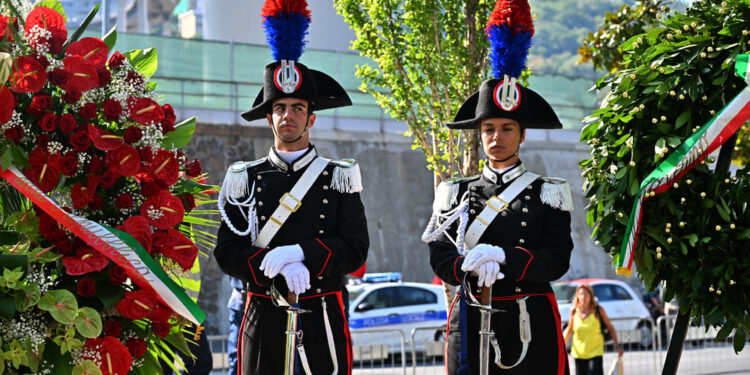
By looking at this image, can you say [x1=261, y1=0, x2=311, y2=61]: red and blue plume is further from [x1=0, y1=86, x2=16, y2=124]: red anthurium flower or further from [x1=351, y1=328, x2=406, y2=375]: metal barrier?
[x1=351, y1=328, x2=406, y2=375]: metal barrier

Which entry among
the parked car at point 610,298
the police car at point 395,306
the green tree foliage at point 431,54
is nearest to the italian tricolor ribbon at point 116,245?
the green tree foliage at point 431,54

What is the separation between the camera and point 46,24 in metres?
3.81

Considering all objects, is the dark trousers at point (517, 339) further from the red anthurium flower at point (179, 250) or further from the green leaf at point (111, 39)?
the green leaf at point (111, 39)

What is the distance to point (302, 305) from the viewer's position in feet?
15.1

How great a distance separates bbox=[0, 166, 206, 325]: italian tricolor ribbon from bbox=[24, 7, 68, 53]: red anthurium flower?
1.74ft

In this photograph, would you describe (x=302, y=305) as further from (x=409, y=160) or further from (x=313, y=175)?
(x=409, y=160)

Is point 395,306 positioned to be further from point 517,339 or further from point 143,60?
point 143,60

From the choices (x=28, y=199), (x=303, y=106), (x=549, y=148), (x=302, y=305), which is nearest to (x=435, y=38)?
(x=303, y=106)

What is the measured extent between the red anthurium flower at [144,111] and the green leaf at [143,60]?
39cm

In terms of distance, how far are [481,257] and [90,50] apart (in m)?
1.99

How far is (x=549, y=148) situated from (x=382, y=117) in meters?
5.07

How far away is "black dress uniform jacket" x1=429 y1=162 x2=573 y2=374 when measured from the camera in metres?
4.70

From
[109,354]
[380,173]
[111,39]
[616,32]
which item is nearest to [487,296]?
[109,354]

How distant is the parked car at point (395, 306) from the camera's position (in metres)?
14.7
